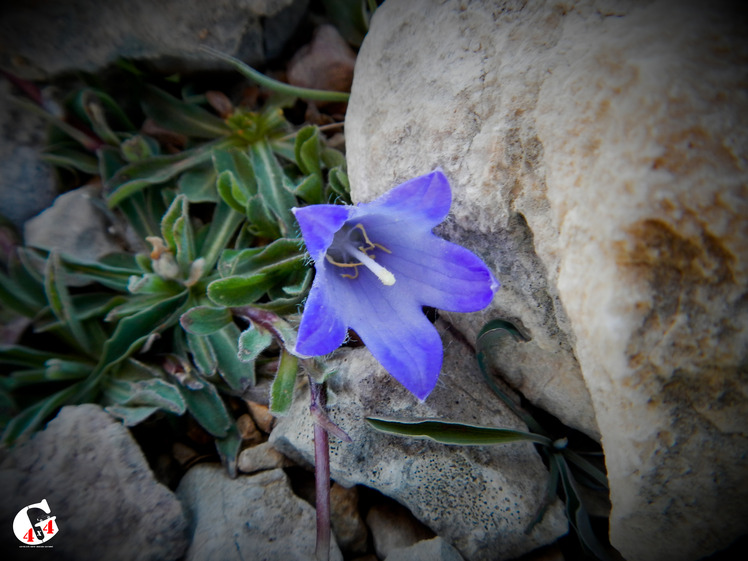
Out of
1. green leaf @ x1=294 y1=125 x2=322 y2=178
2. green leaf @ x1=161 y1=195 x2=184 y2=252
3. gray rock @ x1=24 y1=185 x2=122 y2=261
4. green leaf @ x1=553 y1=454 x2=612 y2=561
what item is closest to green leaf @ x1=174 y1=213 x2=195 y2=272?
green leaf @ x1=161 y1=195 x2=184 y2=252

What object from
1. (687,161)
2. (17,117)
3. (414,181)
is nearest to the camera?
(687,161)

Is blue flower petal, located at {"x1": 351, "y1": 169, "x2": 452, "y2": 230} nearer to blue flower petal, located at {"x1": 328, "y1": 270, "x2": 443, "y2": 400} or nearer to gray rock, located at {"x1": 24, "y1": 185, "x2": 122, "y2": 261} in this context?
blue flower petal, located at {"x1": 328, "y1": 270, "x2": 443, "y2": 400}

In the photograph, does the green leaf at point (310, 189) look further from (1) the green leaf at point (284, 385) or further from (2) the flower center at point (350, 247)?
(1) the green leaf at point (284, 385)

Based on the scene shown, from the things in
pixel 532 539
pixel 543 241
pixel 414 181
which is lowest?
pixel 532 539

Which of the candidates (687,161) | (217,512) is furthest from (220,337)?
(687,161)

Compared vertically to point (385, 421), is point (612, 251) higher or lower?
higher

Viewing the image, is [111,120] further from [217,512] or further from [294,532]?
[294,532]

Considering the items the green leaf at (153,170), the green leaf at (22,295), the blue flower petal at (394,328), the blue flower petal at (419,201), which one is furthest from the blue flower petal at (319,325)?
the green leaf at (22,295)
